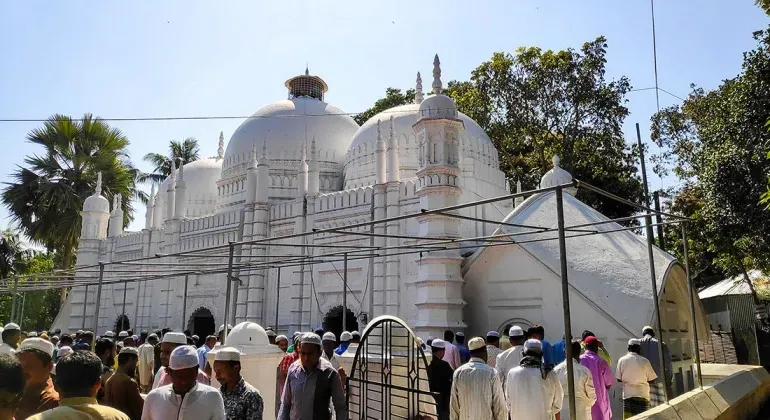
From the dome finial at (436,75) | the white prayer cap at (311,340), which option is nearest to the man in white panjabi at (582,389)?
the white prayer cap at (311,340)

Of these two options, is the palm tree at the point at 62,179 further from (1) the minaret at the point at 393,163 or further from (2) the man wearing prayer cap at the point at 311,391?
(2) the man wearing prayer cap at the point at 311,391

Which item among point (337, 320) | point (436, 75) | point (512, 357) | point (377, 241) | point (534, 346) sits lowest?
point (512, 357)

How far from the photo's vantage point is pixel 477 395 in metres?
5.12

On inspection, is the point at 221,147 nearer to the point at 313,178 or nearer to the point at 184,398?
the point at 313,178

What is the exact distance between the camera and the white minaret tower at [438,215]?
13.5 meters

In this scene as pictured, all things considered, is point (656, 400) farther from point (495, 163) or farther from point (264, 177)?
point (264, 177)

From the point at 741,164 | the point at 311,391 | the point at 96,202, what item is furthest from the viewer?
the point at 96,202

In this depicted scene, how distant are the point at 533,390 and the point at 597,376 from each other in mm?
2384

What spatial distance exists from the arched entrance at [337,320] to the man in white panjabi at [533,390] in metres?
11.5

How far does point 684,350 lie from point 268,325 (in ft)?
40.2

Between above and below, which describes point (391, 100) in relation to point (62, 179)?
above

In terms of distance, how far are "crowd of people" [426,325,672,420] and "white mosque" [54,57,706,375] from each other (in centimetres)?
209

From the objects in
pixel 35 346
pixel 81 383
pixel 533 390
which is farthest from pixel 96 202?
pixel 81 383

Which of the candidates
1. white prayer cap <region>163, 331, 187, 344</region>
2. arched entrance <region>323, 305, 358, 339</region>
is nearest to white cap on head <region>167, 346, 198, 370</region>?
white prayer cap <region>163, 331, 187, 344</region>
